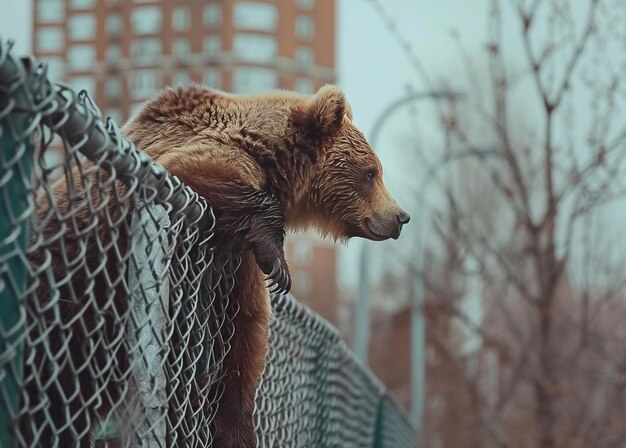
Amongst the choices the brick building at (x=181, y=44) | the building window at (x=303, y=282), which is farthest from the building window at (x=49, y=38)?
the building window at (x=303, y=282)

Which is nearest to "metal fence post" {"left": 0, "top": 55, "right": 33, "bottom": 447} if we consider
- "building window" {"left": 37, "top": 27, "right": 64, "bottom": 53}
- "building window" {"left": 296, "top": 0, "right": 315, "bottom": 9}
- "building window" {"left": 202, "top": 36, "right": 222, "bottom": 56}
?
"building window" {"left": 37, "top": 27, "right": 64, "bottom": 53}

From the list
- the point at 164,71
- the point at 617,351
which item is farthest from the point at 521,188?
the point at 164,71

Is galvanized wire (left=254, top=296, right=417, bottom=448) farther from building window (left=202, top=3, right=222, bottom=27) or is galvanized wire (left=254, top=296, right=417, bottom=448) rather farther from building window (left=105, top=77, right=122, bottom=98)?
building window (left=202, top=3, right=222, bottom=27)

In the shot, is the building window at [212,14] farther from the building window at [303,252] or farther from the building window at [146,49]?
the building window at [303,252]

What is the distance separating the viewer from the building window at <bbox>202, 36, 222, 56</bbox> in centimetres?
4917

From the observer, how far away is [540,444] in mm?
10555

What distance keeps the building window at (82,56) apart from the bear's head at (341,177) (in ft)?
91.9

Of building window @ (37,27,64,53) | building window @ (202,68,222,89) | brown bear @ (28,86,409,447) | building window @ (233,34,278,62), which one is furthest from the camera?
building window @ (233,34,278,62)

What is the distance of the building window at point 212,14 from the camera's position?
48.4 m

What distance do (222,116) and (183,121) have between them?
0.48ft

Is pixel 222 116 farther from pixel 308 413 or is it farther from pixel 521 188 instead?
pixel 521 188

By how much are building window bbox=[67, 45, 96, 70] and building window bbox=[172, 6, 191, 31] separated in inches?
242

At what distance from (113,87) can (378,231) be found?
33.1m

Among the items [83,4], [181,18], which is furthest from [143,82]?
[181,18]
